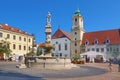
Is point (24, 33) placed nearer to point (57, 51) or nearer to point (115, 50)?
point (57, 51)

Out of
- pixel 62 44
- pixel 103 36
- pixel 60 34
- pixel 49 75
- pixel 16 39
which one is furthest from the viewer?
pixel 60 34

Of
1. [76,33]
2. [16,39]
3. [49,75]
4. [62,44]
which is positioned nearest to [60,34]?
[62,44]

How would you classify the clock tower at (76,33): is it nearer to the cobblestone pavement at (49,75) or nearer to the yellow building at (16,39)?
the yellow building at (16,39)

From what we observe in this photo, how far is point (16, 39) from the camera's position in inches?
2306

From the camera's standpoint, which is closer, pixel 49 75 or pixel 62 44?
pixel 49 75

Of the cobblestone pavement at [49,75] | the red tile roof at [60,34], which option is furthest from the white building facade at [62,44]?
the cobblestone pavement at [49,75]

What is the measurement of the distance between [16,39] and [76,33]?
1954cm

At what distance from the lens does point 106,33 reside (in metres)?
65.6

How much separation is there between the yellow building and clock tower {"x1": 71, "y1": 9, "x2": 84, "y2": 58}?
13573 mm

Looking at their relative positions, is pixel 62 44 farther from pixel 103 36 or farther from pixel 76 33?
pixel 103 36

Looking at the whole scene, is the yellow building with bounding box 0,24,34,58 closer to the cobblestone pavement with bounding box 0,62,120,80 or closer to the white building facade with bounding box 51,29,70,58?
the white building facade with bounding box 51,29,70,58

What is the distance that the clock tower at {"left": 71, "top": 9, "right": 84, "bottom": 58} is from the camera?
66812 millimetres

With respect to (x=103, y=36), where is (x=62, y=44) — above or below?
below

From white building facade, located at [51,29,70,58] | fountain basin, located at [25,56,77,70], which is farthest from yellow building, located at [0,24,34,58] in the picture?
fountain basin, located at [25,56,77,70]
